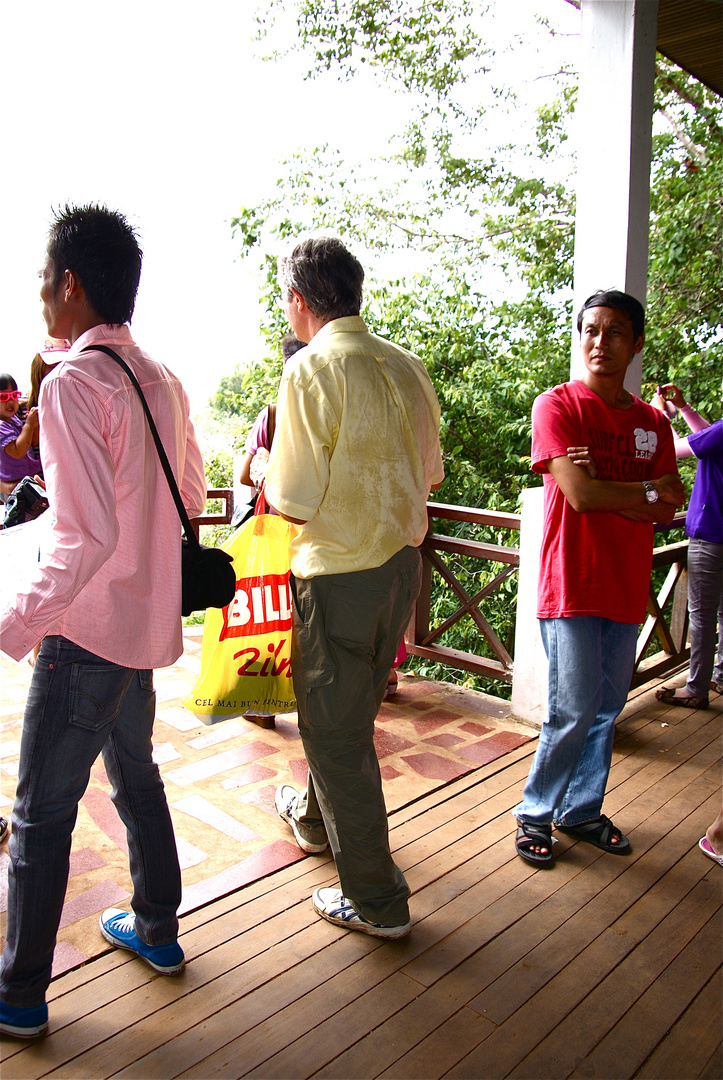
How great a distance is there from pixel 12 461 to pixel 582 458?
2998 mm

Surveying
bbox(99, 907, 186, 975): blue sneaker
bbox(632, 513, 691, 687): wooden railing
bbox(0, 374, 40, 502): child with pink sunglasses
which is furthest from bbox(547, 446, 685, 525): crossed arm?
bbox(0, 374, 40, 502): child with pink sunglasses

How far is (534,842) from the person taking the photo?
7.64 feet

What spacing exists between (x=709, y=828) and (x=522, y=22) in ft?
31.4

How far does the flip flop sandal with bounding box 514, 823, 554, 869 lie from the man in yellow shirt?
0.50 metres

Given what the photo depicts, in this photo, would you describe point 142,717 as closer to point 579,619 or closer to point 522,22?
point 579,619

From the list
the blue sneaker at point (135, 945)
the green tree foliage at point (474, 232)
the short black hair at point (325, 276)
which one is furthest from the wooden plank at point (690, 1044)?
the green tree foliage at point (474, 232)

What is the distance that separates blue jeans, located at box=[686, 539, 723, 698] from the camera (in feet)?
11.7

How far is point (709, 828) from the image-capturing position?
2453mm

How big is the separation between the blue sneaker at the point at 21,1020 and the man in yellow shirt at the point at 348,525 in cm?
70

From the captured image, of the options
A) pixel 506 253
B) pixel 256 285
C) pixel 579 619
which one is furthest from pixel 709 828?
pixel 506 253

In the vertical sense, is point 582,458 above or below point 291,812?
above

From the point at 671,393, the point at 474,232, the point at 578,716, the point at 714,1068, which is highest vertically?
the point at 474,232

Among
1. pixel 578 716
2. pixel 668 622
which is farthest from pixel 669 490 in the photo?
pixel 668 622

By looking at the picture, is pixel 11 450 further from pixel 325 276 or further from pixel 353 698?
pixel 353 698
